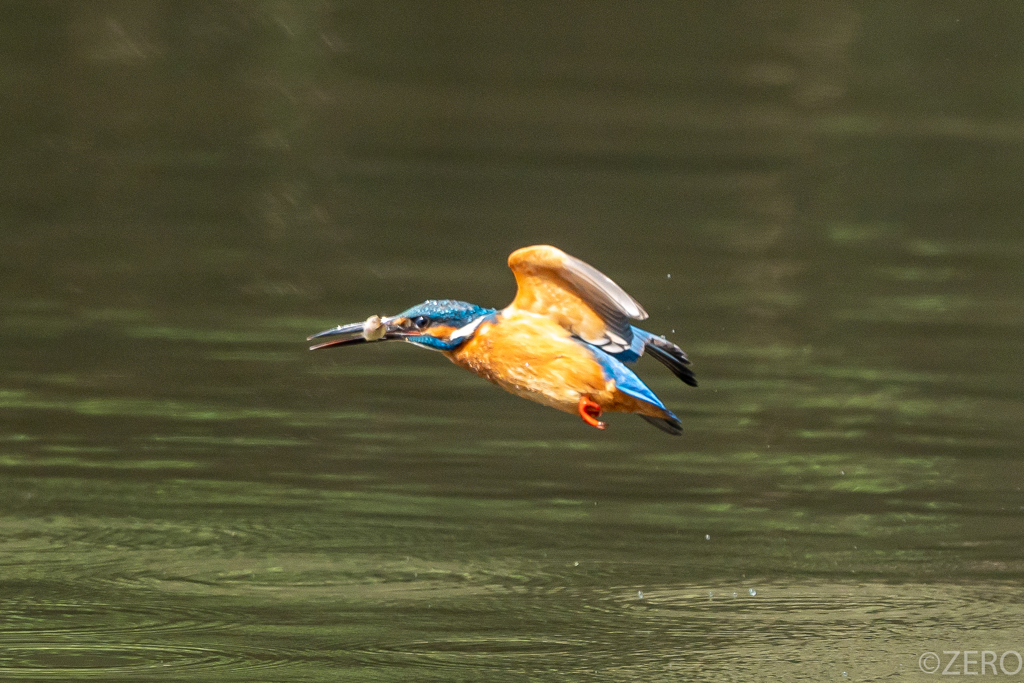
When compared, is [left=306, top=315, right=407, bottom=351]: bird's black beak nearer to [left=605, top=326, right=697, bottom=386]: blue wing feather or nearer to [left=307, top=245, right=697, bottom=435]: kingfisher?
[left=307, top=245, right=697, bottom=435]: kingfisher

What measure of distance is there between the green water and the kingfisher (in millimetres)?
1551

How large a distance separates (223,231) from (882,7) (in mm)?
8078

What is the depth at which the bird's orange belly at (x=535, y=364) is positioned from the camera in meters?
4.26

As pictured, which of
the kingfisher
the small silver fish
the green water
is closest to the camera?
the small silver fish

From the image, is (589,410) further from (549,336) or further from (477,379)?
(477,379)

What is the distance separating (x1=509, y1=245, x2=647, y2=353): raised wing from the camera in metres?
4.36

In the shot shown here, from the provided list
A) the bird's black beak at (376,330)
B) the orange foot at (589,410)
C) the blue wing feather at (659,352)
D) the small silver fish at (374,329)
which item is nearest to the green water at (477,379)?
the blue wing feather at (659,352)

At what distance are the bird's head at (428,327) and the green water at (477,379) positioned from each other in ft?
5.54

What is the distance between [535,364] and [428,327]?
27cm

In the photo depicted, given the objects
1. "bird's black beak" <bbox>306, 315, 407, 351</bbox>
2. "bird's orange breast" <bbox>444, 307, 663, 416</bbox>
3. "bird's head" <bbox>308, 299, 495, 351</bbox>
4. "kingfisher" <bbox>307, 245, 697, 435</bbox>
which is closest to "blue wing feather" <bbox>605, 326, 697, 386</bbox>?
"kingfisher" <bbox>307, 245, 697, 435</bbox>

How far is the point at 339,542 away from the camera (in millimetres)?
6688

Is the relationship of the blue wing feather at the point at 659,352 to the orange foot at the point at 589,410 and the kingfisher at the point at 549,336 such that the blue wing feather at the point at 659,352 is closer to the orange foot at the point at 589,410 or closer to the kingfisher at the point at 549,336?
the kingfisher at the point at 549,336

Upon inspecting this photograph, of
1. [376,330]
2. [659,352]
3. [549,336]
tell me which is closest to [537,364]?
[549,336]

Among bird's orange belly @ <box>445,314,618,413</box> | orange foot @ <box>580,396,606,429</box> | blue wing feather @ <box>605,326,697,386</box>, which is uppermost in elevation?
blue wing feather @ <box>605,326,697,386</box>
